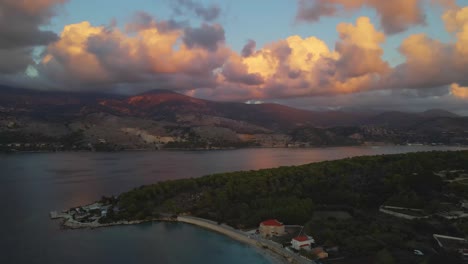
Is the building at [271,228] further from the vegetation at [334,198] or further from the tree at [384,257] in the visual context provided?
the tree at [384,257]

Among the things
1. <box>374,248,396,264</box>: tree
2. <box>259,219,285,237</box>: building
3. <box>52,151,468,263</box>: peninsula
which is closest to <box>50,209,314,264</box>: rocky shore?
<box>52,151,468,263</box>: peninsula

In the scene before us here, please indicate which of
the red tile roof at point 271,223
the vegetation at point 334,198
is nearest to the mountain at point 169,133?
the vegetation at point 334,198

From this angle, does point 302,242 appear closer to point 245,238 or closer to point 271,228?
point 271,228

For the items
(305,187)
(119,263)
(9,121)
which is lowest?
(119,263)

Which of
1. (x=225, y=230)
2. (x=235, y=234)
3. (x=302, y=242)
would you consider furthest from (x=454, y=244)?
(x=225, y=230)

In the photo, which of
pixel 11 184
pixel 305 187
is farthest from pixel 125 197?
pixel 11 184

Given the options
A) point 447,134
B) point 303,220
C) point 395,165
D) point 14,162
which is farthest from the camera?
point 447,134

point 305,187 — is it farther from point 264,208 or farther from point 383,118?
point 383,118
